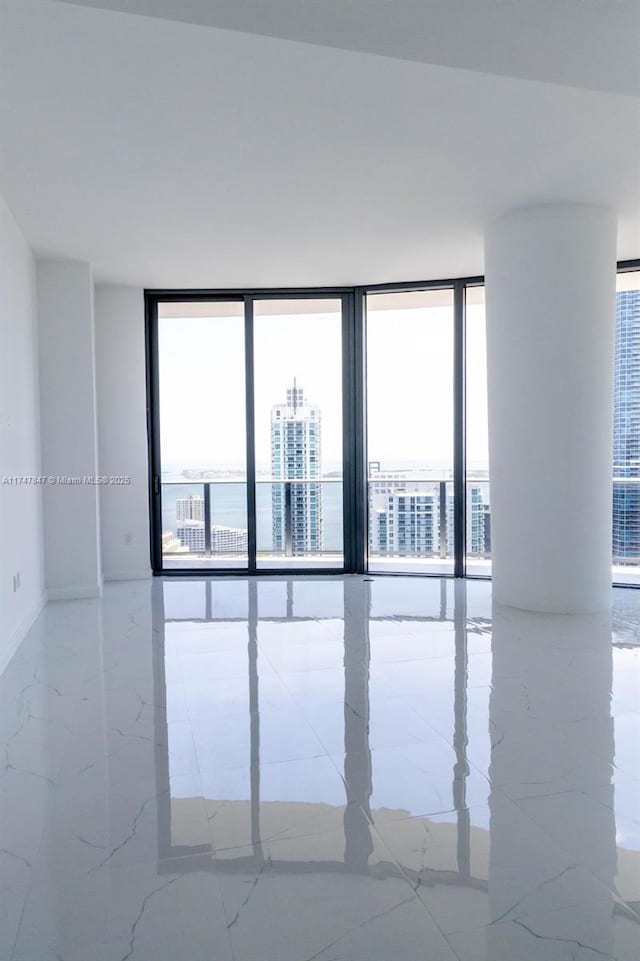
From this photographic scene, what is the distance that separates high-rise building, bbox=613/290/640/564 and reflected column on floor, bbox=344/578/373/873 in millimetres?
2514

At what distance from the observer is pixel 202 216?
4.37m

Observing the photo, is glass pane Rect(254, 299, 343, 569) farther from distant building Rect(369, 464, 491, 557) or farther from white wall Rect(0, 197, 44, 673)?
white wall Rect(0, 197, 44, 673)

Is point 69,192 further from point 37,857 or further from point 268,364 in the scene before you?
point 37,857

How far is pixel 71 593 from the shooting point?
545 cm

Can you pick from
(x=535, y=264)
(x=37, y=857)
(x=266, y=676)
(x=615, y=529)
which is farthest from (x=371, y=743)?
(x=615, y=529)

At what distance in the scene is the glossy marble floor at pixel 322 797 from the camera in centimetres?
165

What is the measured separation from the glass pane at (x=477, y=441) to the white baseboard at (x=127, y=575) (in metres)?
2.99

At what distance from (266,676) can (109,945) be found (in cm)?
189

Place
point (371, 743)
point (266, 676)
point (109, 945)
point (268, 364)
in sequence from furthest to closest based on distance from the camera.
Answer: point (268, 364) < point (266, 676) < point (371, 743) < point (109, 945)

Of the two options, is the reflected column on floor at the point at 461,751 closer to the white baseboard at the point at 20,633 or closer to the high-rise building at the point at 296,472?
the high-rise building at the point at 296,472

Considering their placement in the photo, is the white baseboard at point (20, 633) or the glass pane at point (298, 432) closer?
the white baseboard at point (20, 633)

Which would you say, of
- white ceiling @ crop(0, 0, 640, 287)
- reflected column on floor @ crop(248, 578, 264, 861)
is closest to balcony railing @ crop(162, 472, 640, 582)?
reflected column on floor @ crop(248, 578, 264, 861)

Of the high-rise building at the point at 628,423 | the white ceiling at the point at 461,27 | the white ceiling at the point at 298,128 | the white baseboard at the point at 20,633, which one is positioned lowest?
the white baseboard at the point at 20,633

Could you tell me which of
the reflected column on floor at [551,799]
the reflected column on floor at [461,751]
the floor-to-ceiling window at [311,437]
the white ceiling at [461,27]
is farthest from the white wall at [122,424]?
the white ceiling at [461,27]
